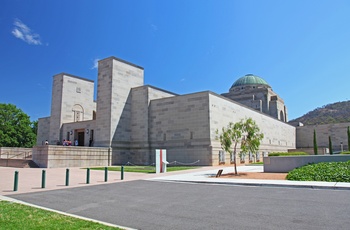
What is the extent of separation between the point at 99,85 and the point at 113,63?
3.89 metres

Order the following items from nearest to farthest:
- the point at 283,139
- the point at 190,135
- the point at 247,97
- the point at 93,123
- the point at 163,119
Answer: the point at 190,135 < the point at 163,119 < the point at 93,123 < the point at 283,139 < the point at 247,97

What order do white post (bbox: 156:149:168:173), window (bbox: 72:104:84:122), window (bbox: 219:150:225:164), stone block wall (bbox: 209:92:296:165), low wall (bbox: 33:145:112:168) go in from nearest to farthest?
white post (bbox: 156:149:168:173)
low wall (bbox: 33:145:112:168)
stone block wall (bbox: 209:92:296:165)
window (bbox: 219:150:225:164)
window (bbox: 72:104:84:122)

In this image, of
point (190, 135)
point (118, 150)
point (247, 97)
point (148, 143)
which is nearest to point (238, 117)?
point (190, 135)

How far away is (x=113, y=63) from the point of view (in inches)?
1457

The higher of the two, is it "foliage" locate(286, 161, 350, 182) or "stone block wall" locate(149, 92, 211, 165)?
"stone block wall" locate(149, 92, 211, 165)

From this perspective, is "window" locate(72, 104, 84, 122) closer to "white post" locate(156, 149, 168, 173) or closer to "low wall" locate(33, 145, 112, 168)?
"low wall" locate(33, 145, 112, 168)

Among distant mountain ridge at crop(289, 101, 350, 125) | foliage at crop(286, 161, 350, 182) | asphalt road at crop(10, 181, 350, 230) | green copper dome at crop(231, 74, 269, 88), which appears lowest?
asphalt road at crop(10, 181, 350, 230)

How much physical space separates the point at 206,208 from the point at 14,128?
195ft

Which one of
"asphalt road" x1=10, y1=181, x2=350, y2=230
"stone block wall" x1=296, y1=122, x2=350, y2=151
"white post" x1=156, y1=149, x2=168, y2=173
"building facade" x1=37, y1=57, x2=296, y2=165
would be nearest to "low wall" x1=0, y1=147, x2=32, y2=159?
"building facade" x1=37, y1=57, x2=296, y2=165

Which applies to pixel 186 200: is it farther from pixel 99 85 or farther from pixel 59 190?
pixel 99 85

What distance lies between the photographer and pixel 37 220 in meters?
6.85

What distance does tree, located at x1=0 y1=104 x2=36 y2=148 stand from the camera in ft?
179

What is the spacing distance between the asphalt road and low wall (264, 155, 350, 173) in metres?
9.15

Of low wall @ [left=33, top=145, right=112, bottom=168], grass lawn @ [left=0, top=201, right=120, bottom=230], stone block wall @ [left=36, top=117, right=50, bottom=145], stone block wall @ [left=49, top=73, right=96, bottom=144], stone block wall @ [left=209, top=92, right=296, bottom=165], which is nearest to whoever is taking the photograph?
grass lawn @ [left=0, top=201, right=120, bottom=230]
